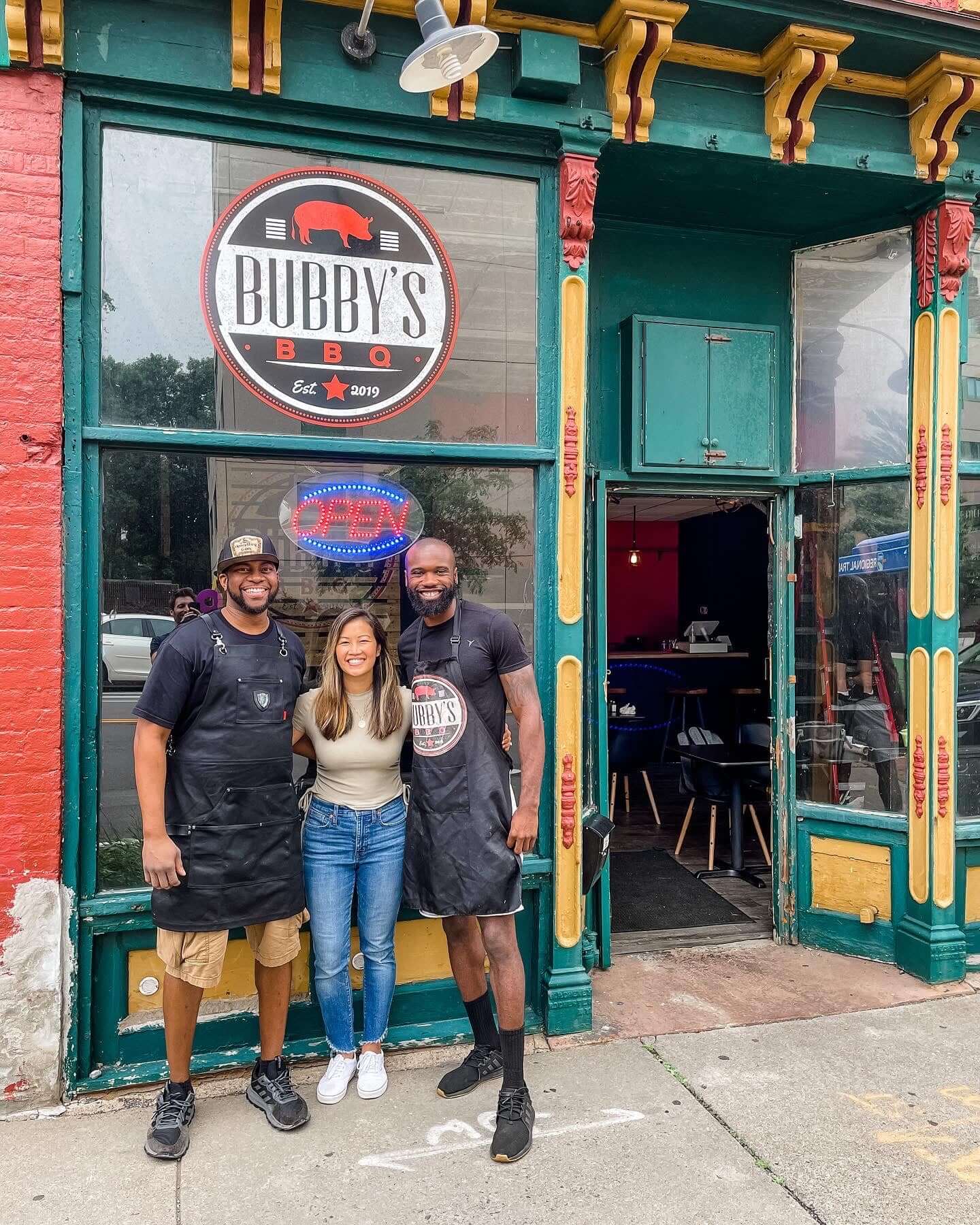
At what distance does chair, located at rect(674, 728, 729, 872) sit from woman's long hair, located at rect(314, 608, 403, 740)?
357cm

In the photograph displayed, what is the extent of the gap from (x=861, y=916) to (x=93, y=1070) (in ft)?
12.7

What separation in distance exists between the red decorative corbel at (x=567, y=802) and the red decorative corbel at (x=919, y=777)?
1998 mm

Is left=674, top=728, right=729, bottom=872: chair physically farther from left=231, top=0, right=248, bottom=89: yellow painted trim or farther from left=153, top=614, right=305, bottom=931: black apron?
left=231, top=0, right=248, bottom=89: yellow painted trim

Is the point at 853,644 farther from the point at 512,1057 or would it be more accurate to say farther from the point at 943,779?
the point at 512,1057

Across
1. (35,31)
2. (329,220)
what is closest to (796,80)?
(329,220)

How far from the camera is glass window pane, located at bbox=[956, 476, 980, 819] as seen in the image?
4.64 metres

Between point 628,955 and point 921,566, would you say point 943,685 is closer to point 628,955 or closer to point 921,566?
point 921,566

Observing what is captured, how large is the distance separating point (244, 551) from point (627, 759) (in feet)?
17.4

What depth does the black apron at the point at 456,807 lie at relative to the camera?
3.19m

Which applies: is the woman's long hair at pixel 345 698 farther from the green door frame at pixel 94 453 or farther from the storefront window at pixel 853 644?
the storefront window at pixel 853 644

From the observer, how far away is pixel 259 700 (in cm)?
313

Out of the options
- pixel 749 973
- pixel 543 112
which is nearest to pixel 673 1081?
pixel 749 973

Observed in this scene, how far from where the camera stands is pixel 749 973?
4508mm

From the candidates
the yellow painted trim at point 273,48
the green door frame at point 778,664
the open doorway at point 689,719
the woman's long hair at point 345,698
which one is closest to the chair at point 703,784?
the open doorway at point 689,719
